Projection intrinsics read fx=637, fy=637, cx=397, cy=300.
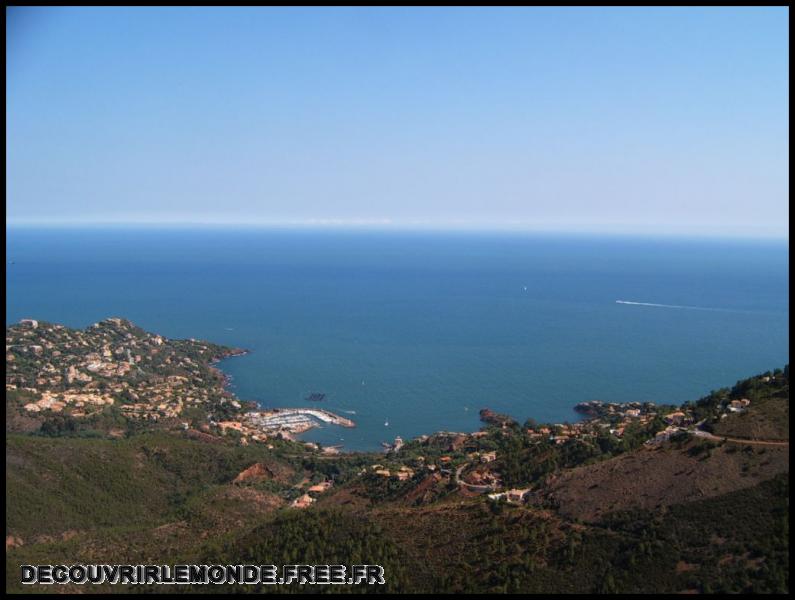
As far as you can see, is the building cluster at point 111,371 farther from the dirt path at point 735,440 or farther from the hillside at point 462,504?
the dirt path at point 735,440

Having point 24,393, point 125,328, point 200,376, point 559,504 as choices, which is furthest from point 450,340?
point 559,504

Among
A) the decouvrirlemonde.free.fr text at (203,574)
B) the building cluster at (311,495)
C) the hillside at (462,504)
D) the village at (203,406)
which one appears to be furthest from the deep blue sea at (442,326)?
the decouvrirlemonde.free.fr text at (203,574)

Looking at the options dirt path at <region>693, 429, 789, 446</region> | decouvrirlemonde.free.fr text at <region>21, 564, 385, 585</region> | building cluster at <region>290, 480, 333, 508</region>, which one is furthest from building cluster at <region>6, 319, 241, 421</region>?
dirt path at <region>693, 429, 789, 446</region>

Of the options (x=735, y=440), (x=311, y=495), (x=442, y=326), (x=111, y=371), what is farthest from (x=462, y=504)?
(x=442, y=326)

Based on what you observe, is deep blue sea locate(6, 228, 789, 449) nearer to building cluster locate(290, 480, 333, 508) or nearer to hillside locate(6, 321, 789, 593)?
building cluster locate(290, 480, 333, 508)

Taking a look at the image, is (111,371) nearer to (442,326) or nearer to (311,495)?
(311,495)

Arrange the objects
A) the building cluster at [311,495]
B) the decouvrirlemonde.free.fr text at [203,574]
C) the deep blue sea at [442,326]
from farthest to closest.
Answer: the deep blue sea at [442,326], the building cluster at [311,495], the decouvrirlemonde.free.fr text at [203,574]

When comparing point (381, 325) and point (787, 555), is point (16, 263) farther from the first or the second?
point (787, 555)

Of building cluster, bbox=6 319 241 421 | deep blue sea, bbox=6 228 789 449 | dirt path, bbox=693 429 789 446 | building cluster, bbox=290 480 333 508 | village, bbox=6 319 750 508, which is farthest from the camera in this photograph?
deep blue sea, bbox=6 228 789 449
